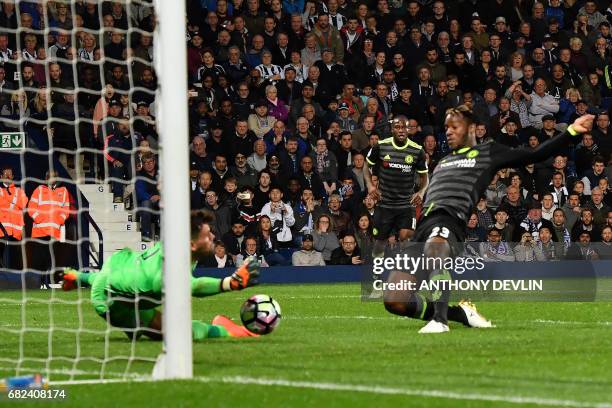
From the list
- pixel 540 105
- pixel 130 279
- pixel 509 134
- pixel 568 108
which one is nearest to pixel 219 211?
pixel 509 134

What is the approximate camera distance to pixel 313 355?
9922 millimetres

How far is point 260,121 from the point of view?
23.9 m

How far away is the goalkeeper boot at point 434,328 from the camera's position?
11.7m

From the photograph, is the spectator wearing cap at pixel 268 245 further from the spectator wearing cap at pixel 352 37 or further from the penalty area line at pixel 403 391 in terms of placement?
the penalty area line at pixel 403 391

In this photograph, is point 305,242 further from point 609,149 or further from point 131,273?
point 131,273

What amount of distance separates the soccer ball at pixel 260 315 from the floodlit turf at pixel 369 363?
16 cm

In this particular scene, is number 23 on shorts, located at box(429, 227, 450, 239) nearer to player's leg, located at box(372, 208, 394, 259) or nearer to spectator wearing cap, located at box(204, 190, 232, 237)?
player's leg, located at box(372, 208, 394, 259)

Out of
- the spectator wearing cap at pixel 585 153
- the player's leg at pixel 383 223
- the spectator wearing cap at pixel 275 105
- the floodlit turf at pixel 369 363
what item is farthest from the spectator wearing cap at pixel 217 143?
the floodlit turf at pixel 369 363

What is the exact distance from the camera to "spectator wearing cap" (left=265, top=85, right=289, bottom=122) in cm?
2419

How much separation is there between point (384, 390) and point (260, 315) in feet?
11.4

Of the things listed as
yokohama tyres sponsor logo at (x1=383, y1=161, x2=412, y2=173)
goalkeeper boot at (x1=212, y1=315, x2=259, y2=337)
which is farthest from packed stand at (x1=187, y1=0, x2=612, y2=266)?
goalkeeper boot at (x1=212, y1=315, x2=259, y2=337)

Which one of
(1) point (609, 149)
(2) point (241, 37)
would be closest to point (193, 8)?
(2) point (241, 37)

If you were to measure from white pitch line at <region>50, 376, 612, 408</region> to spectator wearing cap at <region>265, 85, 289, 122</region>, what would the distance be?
16.0m

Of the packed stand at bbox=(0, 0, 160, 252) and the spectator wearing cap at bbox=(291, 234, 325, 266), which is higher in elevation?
the packed stand at bbox=(0, 0, 160, 252)
